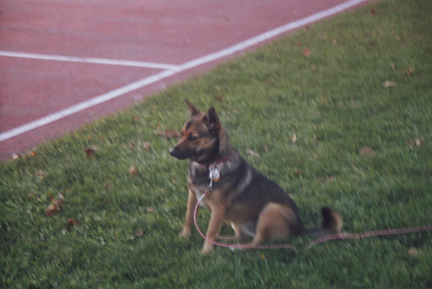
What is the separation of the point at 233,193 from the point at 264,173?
1144mm

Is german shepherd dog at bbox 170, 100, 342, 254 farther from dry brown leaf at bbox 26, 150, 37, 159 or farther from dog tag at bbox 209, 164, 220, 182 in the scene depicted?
dry brown leaf at bbox 26, 150, 37, 159

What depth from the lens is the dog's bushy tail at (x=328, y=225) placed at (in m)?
3.23

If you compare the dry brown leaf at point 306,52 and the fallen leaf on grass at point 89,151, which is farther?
the dry brown leaf at point 306,52

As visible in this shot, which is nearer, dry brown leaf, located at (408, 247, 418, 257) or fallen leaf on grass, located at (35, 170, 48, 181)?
dry brown leaf, located at (408, 247, 418, 257)

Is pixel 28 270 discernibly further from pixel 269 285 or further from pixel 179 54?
pixel 179 54

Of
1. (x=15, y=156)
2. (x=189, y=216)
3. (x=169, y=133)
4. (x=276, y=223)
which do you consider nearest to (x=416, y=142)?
(x=276, y=223)

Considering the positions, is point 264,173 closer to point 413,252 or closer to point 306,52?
point 413,252

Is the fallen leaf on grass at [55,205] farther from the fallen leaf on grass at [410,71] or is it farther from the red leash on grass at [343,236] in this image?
the fallen leaf on grass at [410,71]

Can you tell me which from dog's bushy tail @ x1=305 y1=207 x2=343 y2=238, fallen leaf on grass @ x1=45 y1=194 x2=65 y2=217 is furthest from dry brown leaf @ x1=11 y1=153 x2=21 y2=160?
dog's bushy tail @ x1=305 y1=207 x2=343 y2=238

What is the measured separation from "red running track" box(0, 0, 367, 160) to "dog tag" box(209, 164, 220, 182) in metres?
3.20

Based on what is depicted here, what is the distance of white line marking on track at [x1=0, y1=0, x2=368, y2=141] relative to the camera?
5.93 m

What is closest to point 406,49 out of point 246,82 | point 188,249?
point 246,82

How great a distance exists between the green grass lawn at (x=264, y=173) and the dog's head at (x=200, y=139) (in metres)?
0.86

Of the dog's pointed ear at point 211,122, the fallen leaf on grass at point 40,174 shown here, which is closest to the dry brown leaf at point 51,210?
the fallen leaf on grass at point 40,174
